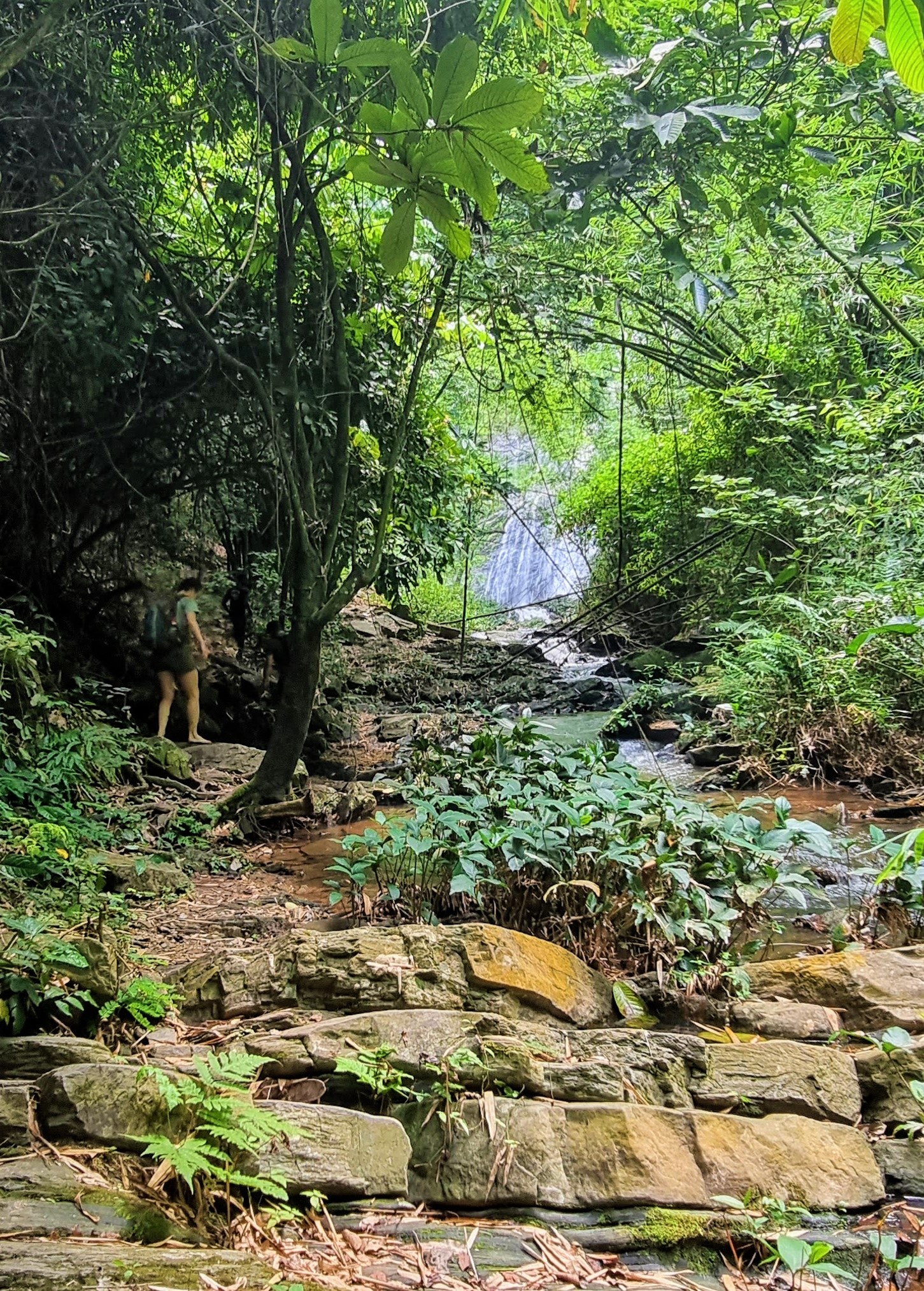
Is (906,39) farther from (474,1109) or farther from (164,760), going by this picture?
(164,760)

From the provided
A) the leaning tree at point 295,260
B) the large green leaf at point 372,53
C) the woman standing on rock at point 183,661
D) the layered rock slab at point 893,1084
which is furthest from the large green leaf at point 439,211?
the woman standing on rock at point 183,661

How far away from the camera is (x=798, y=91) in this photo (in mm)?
4320

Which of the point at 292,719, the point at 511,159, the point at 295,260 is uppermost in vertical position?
the point at 295,260

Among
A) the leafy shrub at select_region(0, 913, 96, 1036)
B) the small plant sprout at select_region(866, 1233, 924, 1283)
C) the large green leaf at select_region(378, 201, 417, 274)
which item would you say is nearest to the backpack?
the leafy shrub at select_region(0, 913, 96, 1036)

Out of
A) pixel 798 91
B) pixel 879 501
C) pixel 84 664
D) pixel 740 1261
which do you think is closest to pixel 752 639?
pixel 879 501

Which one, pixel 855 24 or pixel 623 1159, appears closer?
pixel 855 24

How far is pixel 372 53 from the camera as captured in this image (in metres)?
1.57

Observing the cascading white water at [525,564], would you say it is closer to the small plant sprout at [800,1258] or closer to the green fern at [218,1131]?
the small plant sprout at [800,1258]

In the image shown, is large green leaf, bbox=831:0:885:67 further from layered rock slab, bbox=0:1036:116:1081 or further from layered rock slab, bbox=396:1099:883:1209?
layered rock slab, bbox=0:1036:116:1081

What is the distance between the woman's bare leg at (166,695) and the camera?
6.68 meters

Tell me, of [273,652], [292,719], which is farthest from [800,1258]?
[273,652]

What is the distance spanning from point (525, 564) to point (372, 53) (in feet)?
50.9

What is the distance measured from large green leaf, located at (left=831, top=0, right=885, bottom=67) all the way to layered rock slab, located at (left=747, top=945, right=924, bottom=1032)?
2.77 meters

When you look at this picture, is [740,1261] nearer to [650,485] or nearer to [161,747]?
[161,747]
